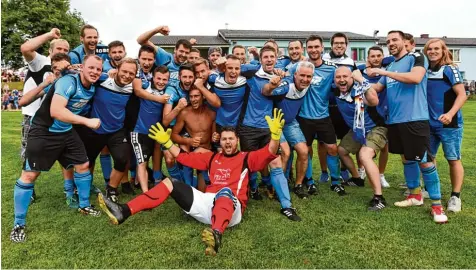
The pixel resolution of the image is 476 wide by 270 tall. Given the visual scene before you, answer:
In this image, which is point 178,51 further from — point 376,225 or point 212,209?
point 376,225

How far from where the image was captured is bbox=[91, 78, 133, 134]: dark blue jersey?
5410mm

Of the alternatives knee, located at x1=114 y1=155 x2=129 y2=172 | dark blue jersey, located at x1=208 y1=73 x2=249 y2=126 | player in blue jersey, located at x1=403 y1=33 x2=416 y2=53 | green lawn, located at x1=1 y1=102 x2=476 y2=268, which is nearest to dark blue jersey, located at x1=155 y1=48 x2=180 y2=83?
dark blue jersey, located at x1=208 y1=73 x2=249 y2=126

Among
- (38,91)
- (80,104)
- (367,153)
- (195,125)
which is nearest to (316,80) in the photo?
(367,153)

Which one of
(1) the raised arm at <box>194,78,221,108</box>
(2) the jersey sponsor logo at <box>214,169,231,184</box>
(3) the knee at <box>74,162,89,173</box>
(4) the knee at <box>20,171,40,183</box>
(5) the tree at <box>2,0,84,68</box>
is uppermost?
(5) the tree at <box>2,0,84,68</box>

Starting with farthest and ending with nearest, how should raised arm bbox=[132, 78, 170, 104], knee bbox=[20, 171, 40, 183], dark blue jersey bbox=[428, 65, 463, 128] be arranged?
raised arm bbox=[132, 78, 170, 104], dark blue jersey bbox=[428, 65, 463, 128], knee bbox=[20, 171, 40, 183]

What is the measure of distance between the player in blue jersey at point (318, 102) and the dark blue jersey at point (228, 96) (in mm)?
1093

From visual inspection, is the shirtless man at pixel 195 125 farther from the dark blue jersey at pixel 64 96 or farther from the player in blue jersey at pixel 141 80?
the dark blue jersey at pixel 64 96

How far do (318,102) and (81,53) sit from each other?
13.2ft

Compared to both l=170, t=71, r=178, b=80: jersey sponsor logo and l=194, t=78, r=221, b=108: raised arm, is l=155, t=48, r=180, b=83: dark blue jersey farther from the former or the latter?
l=194, t=78, r=221, b=108: raised arm

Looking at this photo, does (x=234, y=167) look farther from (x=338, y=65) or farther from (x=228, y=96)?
(x=338, y=65)

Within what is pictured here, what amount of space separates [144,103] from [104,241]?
2.27 m

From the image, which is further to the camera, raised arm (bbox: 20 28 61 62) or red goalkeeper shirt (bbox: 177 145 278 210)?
raised arm (bbox: 20 28 61 62)

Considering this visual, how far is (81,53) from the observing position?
6203mm

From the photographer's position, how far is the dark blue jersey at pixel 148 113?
5.69 m
